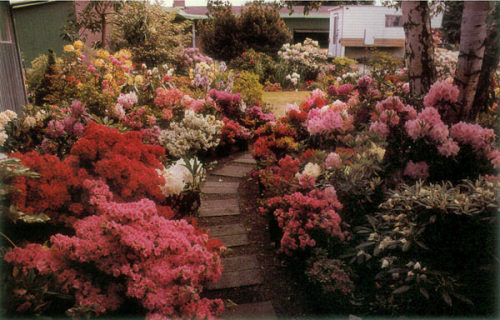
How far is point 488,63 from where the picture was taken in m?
3.45

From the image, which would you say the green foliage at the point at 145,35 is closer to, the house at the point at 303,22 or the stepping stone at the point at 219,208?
the stepping stone at the point at 219,208

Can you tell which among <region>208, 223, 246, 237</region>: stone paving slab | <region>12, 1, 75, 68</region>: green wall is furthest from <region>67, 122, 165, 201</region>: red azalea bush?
<region>12, 1, 75, 68</region>: green wall

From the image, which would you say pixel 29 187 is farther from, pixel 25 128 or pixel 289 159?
pixel 289 159

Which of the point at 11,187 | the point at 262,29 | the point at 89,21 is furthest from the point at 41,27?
the point at 11,187

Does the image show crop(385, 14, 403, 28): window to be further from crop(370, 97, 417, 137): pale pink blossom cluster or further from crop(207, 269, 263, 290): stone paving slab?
crop(207, 269, 263, 290): stone paving slab

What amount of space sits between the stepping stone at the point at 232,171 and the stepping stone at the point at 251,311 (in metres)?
2.43

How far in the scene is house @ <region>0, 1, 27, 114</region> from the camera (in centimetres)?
593

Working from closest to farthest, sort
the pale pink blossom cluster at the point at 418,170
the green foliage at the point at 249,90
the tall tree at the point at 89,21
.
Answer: the pale pink blossom cluster at the point at 418,170 < the green foliage at the point at 249,90 < the tall tree at the point at 89,21

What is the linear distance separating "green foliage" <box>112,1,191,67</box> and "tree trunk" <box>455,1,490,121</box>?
1001 cm

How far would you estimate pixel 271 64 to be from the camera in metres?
14.0

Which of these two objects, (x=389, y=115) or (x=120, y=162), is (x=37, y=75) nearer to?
(x=120, y=162)

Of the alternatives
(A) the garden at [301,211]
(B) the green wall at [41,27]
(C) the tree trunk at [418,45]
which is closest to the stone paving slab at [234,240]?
(A) the garden at [301,211]

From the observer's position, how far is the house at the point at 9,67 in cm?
593

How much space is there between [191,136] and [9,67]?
3.88 meters
